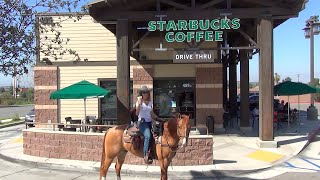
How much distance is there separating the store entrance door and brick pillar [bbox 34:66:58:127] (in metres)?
5.54

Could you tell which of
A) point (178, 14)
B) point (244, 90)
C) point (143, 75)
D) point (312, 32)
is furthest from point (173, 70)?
point (312, 32)

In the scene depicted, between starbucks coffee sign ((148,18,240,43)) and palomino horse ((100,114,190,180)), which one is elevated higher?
starbucks coffee sign ((148,18,240,43))

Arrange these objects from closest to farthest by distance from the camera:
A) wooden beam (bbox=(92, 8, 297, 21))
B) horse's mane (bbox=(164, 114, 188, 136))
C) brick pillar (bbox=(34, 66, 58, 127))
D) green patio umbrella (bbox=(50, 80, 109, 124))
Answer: horse's mane (bbox=(164, 114, 188, 136)), wooden beam (bbox=(92, 8, 297, 21)), green patio umbrella (bbox=(50, 80, 109, 124)), brick pillar (bbox=(34, 66, 58, 127))

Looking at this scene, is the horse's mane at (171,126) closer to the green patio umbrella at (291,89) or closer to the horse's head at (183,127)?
the horse's head at (183,127)

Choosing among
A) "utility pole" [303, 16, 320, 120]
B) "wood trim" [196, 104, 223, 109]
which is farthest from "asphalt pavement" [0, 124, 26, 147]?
"utility pole" [303, 16, 320, 120]

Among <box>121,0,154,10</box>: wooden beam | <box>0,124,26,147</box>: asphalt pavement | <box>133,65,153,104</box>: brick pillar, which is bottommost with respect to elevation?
<box>0,124,26,147</box>: asphalt pavement

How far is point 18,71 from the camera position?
7.29m

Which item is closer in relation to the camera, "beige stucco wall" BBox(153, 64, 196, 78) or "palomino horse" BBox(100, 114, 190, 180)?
"palomino horse" BBox(100, 114, 190, 180)

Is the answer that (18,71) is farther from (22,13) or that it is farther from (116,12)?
(116,12)

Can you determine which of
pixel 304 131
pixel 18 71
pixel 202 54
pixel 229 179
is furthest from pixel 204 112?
pixel 18 71

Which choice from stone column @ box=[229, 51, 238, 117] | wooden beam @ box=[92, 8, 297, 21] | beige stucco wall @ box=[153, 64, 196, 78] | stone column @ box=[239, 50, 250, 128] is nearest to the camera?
wooden beam @ box=[92, 8, 297, 21]

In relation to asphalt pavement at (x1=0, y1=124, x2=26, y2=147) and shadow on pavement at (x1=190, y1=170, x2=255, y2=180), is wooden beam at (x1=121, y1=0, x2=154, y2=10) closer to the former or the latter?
shadow on pavement at (x1=190, y1=170, x2=255, y2=180)

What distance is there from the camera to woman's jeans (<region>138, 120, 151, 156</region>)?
8.90 metres

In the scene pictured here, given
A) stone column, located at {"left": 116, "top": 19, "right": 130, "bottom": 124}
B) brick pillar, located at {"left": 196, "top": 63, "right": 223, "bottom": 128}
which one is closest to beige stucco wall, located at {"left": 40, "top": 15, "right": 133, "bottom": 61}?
brick pillar, located at {"left": 196, "top": 63, "right": 223, "bottom": 128}
